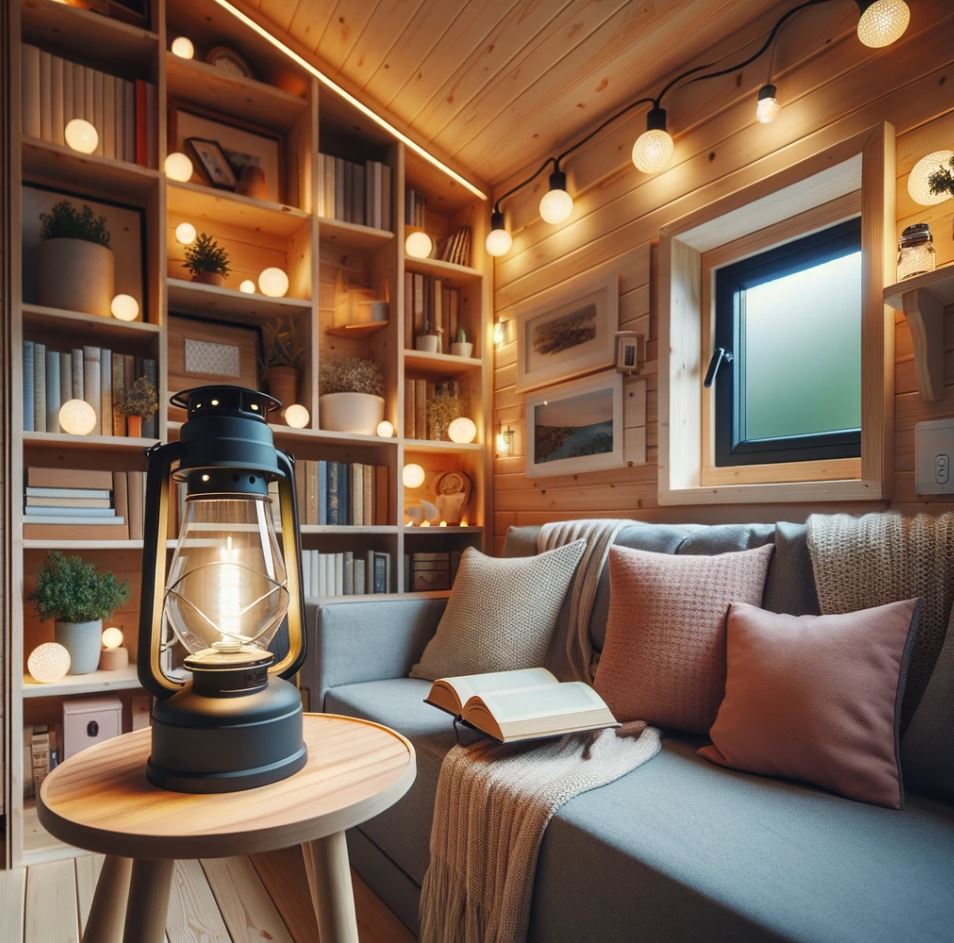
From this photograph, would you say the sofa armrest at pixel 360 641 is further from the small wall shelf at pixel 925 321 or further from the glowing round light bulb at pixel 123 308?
the small wall shelf at pixel 925 321

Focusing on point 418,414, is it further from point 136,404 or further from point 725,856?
point 725,856

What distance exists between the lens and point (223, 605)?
98cm

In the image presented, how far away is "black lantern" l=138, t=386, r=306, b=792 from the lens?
0.88 m

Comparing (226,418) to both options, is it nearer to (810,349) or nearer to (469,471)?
(810,349)

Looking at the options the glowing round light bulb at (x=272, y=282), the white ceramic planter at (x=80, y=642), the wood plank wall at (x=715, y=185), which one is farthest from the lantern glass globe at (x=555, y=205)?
the white ceramic planter at (x=80, y=642)

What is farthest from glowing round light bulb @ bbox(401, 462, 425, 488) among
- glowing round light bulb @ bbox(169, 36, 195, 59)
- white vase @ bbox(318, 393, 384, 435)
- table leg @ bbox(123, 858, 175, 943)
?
table leg @ bbox(123, 858, 175, 943)

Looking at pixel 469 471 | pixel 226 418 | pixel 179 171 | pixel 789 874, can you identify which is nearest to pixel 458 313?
pixel 469 471

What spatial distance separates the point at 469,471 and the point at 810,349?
4.78 feet

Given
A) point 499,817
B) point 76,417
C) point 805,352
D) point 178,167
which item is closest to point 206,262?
point 178,167

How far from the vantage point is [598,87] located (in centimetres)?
233

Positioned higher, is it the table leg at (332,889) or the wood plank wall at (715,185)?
the wood plank wall at (715,185)

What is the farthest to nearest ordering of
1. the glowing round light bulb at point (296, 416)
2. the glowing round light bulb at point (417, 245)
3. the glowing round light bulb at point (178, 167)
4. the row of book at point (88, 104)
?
the glowing round light bulb at point (417, 245) → the glowing round light bulb at point (296, 416) → the glowing round light bulb at point (178, 167) → the row of book at point (88, 104)

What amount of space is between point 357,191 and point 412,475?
1.13 meters

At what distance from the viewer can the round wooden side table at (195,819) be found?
0.76 meters
